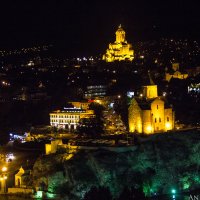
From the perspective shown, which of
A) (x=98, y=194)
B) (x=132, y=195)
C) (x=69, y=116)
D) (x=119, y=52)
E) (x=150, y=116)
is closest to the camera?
(x=98, y=194)

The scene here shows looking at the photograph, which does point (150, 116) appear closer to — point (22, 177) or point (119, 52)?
point (22, 177)

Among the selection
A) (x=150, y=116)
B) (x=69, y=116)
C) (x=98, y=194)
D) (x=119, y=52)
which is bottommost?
(x=98, y=194)

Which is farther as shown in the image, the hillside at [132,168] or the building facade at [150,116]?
the building facade at [150,116]

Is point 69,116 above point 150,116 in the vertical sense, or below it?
above

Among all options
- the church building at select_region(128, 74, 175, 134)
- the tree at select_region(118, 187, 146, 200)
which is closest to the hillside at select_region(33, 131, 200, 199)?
the church building at select_region(128, 74, 175, 134)

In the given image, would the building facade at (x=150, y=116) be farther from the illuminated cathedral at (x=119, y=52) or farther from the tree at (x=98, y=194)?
the illuminated cathedral at (x=119, y=52)

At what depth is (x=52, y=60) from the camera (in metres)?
118

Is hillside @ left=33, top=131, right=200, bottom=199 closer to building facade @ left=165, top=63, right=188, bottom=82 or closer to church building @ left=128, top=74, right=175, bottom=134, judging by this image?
church building @ left=128, top=74, right=175, bottom=134

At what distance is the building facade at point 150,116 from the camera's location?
155 ft

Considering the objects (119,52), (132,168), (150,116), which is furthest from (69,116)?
(119,52)

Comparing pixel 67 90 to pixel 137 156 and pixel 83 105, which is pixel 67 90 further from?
pixel 137 156

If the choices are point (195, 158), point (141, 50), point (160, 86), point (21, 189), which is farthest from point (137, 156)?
point (141, 50)

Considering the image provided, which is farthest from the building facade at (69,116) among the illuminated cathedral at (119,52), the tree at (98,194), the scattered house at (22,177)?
the illuminated cathedral at (119,52)

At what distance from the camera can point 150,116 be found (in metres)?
47.1
